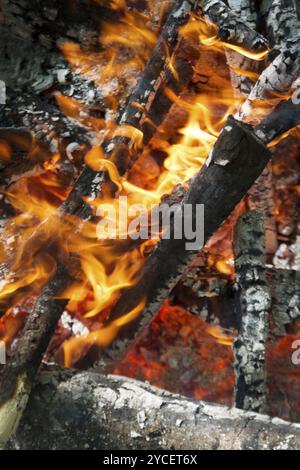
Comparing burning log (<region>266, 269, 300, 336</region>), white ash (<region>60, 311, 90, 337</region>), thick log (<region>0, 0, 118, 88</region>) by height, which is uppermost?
thick log (<region>0, 0, 118, 88</region>)

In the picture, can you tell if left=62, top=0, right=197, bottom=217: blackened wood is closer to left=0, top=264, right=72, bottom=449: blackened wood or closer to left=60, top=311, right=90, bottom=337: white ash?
left=0, top=264, right=72, bottom=449: blackened wood

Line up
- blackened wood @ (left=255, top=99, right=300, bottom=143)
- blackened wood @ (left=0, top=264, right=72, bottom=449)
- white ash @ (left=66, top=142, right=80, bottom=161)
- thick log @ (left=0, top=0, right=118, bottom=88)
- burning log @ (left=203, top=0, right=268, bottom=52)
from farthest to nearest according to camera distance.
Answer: thick log @ (left=0, top=0, right=118, bottom=88)
white ash @ (left=66, top=142, right=80, bottom=161)
burning log @ (left=203, top=0, right=268, bottom=52)
blackened wood @ (left=255, top=99, right=300, bottom=143)
blackened wood @ (left=0, top=264, right=72, bottom=449)

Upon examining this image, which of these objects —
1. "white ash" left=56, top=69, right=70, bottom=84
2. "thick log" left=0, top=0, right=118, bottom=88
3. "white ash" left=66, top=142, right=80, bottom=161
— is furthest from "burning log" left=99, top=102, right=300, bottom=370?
"thick log" left=0, top=0, right=118, bottom=88

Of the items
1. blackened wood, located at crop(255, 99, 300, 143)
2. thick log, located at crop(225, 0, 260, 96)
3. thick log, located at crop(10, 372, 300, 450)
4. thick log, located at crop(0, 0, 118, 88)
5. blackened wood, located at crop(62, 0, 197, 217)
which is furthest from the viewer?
thick log, located at crop(0, 0, 118, 88)

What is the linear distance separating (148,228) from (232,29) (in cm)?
118

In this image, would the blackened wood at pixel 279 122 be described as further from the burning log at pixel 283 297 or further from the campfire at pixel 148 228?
the burning log at pixel 283 297

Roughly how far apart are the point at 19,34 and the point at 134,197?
5.06ft

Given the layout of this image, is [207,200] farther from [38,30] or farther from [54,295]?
[38,30]

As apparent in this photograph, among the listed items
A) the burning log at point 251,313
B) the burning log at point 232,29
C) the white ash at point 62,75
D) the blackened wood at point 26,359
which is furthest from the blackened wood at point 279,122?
the white ash at point 62,75

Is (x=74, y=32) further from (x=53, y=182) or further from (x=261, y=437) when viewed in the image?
(x=261, y=437)

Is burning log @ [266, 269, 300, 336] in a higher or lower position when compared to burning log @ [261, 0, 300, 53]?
lower

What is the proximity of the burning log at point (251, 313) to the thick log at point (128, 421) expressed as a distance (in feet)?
1.17

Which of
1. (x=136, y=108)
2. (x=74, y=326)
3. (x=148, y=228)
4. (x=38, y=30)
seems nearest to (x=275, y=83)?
(x=136, y=108)

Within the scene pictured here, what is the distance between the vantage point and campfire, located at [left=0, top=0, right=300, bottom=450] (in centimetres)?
167
